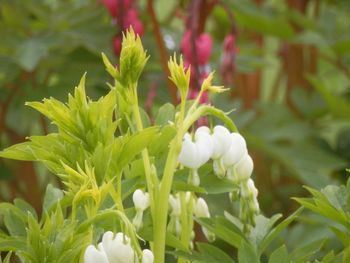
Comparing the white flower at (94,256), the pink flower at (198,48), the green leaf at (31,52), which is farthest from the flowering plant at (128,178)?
the green leaf at (31,52)

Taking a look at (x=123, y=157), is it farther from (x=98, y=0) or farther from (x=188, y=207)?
(x=98, y=0)

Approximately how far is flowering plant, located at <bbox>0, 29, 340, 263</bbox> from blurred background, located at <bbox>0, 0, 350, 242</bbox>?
0.60 m

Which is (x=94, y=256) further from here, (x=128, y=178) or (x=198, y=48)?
(x=198, y=48)

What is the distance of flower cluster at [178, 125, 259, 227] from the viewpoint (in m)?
0.67

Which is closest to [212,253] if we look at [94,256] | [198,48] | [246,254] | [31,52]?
[246,254]

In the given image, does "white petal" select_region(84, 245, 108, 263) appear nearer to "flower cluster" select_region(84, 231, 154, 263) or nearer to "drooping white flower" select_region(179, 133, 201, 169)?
"flower cluster" select_region(84, 231, 154, 263)

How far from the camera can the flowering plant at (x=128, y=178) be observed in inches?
23.9

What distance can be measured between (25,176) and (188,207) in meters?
1.02

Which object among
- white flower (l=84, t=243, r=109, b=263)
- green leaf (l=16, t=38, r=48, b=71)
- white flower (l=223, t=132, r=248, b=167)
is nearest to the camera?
white flower (l=84, t=243, r=109, b=263)

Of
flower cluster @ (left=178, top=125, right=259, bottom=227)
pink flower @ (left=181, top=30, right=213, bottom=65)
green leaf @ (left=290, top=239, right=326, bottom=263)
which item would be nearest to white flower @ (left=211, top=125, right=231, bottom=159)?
flower cluster @ (left=178, top=125, right=259, bottom=227)

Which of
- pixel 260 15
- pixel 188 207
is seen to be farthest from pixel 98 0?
pixel 188 207

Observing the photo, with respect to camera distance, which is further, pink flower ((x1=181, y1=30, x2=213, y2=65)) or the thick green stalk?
pink flower ((x1=181, y1=30, x2=213, y2=65))

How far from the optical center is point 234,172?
71cm

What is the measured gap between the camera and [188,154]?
666mm
